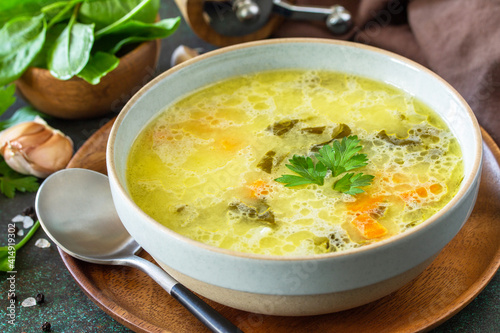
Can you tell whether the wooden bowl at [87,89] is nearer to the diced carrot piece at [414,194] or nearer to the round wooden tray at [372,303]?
the round wooden tray at [372,303]

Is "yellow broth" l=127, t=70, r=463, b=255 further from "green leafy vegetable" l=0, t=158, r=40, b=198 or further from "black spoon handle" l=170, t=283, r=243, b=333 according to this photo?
"green leafy vegetable" l=0, t=158, r=40, b=198

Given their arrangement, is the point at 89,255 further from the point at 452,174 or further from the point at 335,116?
the point at 452,174

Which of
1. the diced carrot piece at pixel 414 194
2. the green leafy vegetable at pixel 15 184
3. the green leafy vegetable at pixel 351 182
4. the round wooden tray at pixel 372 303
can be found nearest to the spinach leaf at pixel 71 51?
the green leafy vegetable at pixel 15 184

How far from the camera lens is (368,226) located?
1.31m

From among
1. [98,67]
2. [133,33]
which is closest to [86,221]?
[98,67]

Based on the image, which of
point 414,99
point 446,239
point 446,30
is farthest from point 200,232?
point 446,30

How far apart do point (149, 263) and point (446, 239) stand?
670 millimetres

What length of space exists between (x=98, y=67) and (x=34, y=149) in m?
0.36

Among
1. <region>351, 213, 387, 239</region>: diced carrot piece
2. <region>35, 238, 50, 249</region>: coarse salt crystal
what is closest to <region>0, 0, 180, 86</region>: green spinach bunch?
<region>35, 238, 50, 249</region>: coarse salt crystal

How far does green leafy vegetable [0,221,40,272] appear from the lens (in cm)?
159

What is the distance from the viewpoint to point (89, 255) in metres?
1.47

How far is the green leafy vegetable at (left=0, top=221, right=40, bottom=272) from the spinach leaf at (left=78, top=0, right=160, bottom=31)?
845 mm

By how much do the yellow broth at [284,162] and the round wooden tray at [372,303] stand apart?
0.49 feet

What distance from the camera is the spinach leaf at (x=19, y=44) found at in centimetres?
202
